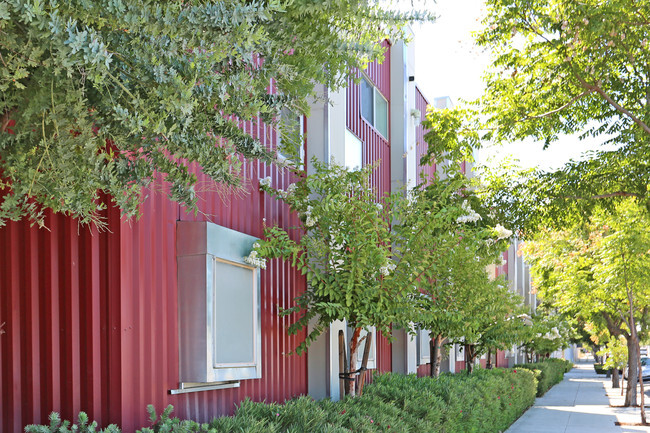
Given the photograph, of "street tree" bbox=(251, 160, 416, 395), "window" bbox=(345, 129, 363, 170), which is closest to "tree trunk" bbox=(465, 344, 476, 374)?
"window" bbox=(345, 129, 363, 170)

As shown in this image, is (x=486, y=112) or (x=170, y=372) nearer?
(x=170, y=372)

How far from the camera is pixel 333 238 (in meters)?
9.34

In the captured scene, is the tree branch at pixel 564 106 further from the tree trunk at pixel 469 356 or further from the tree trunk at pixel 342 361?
the tree trunk at pixel 469 356

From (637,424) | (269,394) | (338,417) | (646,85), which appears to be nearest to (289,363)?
(269,394)

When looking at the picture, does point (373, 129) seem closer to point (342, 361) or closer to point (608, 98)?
point (608, 98)

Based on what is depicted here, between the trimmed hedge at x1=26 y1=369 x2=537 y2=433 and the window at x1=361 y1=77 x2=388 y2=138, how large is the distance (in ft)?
18.7

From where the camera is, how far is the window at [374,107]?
15.7m

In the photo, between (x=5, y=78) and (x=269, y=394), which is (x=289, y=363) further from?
(x=5, y=78)

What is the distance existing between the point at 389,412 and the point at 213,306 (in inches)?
102

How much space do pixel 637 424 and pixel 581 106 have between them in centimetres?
831

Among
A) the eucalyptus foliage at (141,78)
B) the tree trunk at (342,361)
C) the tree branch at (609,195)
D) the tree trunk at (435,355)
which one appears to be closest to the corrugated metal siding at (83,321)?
the eucalyptus foliage at (141,78)

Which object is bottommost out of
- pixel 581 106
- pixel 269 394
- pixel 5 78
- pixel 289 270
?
pixel 269 394

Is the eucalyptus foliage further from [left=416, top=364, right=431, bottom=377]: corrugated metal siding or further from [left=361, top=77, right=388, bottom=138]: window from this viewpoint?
[left=416, top=364, right=431, bottom=377]: corrugated metal siding

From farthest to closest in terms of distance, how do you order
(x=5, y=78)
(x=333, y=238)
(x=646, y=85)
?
1. (x=646, y=85)
2. (x=333, y=238)
3. (x=5, y=78)
